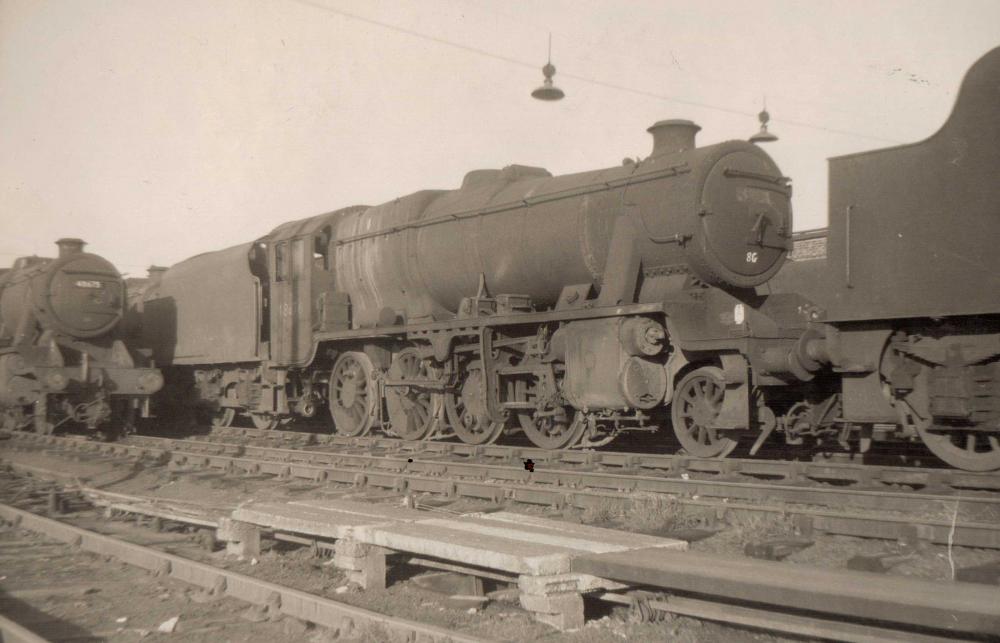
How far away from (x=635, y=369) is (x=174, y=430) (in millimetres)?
12841

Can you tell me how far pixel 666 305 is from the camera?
8906 mm

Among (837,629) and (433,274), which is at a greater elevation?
(433,274)

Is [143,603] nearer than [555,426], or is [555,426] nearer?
[143,603]

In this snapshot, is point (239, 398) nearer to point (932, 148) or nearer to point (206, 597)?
point (206, 597)

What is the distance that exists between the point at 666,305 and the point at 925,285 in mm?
2466

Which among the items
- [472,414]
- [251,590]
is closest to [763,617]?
[251,590]

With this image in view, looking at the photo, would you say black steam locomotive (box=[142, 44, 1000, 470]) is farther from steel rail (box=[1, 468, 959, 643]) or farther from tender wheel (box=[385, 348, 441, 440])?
steel rail (box=[1, 468, 959, 643])

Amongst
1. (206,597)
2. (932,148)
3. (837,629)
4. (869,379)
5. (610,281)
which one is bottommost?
(206,597)

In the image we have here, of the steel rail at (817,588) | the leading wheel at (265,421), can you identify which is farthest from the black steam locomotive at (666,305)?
the steel rail at (817,588)

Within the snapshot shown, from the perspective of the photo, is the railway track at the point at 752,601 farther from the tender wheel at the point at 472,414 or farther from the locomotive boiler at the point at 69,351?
the locomotive boiler at the point at 69,351

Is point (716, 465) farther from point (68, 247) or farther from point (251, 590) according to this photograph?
point (68, 247)

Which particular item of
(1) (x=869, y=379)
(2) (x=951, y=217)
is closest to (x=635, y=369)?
(1) (x=869, y=379)

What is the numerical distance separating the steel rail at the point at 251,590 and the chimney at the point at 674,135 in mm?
6654

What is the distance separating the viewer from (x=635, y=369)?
9172mm
